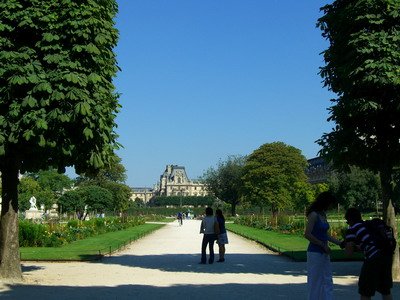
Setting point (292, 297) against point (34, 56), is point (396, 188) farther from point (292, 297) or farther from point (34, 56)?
point (34, 56)

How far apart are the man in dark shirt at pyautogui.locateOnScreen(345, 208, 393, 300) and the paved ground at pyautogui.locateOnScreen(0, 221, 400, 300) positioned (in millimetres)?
2506

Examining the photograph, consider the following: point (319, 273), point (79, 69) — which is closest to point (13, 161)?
point (79, 69)

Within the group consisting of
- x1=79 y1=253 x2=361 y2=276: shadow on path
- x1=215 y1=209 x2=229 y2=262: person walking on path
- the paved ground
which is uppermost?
x1=215 y1=209 x2=229 y2=262: person walking on path

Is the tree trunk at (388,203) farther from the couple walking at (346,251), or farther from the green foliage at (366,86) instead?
the couple walking at (346,251)

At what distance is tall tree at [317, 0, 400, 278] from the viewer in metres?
12.0

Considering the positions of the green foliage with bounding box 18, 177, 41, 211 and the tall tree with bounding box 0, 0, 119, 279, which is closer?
the tall tree with bounding box 0, 0, 119, 279

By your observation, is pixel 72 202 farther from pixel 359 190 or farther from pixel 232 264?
pixel 232 264

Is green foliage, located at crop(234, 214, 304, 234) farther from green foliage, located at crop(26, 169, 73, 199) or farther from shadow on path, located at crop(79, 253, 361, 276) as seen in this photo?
green foliage, located at crop(26, 169, 73, 199)

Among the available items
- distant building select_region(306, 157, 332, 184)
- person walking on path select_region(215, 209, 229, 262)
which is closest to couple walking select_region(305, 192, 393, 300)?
person walking on path select_region(215, 209, 229, 262)

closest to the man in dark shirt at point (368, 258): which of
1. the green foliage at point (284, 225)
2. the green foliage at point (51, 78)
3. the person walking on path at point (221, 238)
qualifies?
the green foliage at point (51, 78)

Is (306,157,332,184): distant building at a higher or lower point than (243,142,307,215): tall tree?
higher

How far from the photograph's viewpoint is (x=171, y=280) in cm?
1274

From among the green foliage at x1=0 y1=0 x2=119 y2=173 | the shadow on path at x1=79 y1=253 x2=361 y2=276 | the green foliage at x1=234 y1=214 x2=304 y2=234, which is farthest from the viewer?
the green foliage at x1=234 y1=214 x2=304 y2=234

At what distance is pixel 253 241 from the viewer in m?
29.2
